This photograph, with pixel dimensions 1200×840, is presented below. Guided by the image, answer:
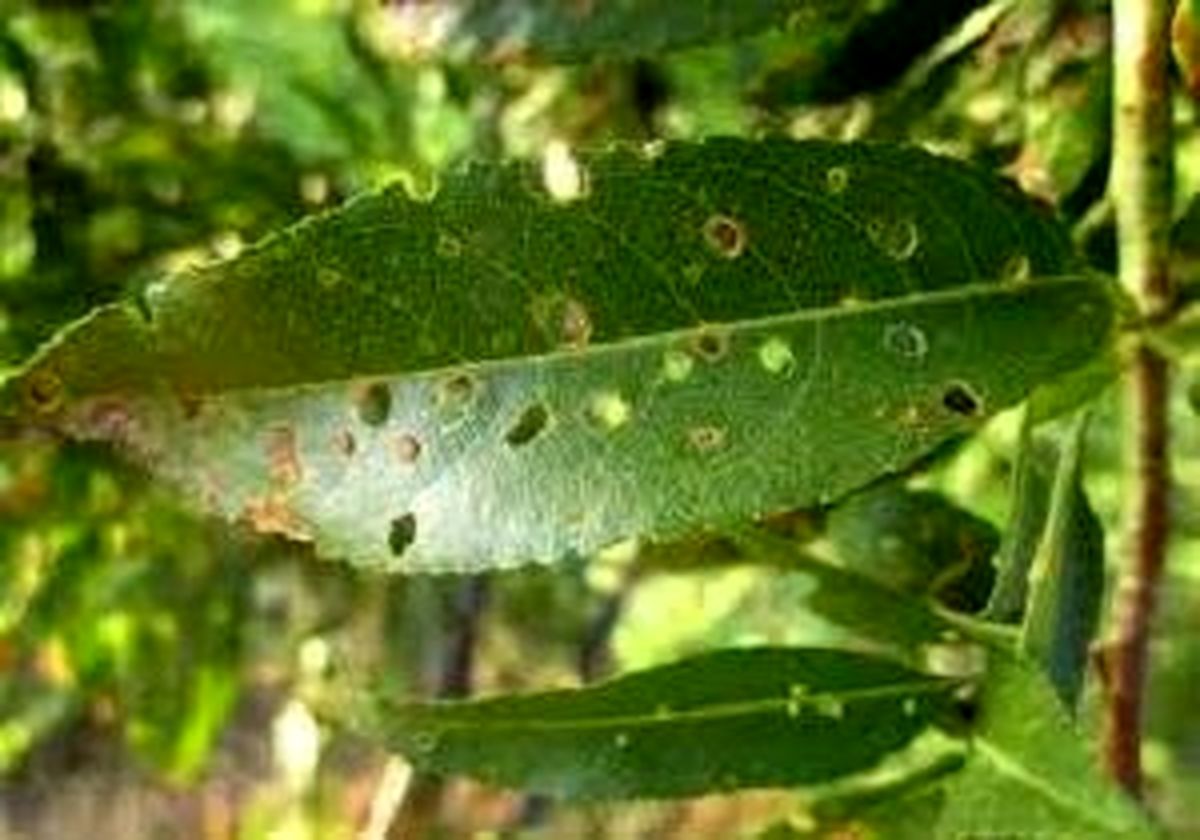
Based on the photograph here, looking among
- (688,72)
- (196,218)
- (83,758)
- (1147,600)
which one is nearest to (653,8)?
(1147,600)

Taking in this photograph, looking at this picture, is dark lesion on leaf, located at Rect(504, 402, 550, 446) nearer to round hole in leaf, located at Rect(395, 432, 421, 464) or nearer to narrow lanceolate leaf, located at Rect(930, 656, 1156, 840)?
round hole in leaf, located at Rect(395, 432, 421, 464)

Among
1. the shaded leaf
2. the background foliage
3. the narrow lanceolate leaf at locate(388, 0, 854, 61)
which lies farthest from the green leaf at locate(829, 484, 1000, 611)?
the narrow lanceolate leaf at locate(388, 0, 854, 61)

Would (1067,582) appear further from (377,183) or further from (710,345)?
(377,183)

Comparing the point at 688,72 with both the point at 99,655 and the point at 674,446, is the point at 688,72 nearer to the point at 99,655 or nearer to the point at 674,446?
the point at 99,655

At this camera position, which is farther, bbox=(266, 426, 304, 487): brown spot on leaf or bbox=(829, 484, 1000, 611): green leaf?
bbox=(829, 484, 1000, 611): green leaf

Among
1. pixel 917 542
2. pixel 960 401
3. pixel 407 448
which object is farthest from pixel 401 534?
pixel 917 542

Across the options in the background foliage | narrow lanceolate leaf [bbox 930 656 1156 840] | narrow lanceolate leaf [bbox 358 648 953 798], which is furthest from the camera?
the background foliage

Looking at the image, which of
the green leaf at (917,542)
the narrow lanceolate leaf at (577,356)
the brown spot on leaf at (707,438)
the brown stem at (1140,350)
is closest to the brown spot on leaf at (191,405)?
the narrow lanceolate leaf at (577,356)
